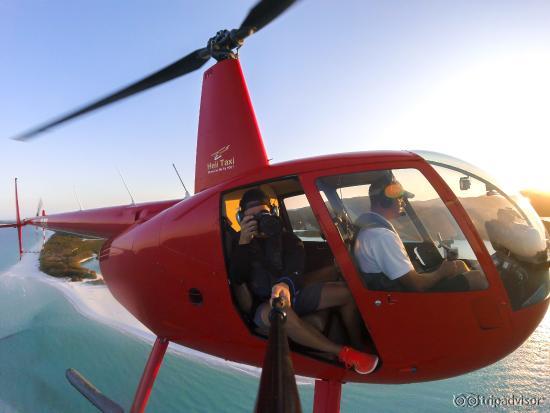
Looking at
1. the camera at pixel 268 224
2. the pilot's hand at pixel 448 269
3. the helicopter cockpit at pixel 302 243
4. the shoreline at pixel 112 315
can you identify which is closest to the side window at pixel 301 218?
the helicopter cockpit at pixel 302 243

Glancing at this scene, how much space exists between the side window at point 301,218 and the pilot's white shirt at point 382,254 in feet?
1.88

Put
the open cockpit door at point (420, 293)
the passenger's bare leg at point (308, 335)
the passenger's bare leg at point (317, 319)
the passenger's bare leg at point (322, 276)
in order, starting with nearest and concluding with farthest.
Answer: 1. the open cockpit door at point (420, 293)
2. the passenger's bare leg at point (308, 335)
3. the passenger's bare leg at point (317, 319)
4. the passenger's bare leg at point (322, 276)

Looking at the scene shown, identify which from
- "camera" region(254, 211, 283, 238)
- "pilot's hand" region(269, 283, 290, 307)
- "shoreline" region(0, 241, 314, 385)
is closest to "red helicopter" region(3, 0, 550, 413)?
"camera" region(254, 211, 283, 238)

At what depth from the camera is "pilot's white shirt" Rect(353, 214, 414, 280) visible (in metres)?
2.20

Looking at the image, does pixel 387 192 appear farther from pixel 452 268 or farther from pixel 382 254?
pixel 452 268

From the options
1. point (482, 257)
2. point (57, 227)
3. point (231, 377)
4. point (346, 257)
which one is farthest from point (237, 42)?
point (231, 377)

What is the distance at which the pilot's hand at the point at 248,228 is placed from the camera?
2.61 meters

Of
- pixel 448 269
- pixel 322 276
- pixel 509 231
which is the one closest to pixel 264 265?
pixel 322 276

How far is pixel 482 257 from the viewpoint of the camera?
2.12 m

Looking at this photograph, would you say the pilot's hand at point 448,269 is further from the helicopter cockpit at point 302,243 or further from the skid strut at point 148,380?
the skid strut at point 148,380

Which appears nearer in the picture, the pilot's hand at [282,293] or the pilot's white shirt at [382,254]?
the pilot's hand at [282,293]

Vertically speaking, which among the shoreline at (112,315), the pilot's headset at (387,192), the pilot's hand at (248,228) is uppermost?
the pilot's headset at (387,192)

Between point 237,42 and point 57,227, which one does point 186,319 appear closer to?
point 237,42

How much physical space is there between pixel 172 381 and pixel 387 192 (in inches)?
315
